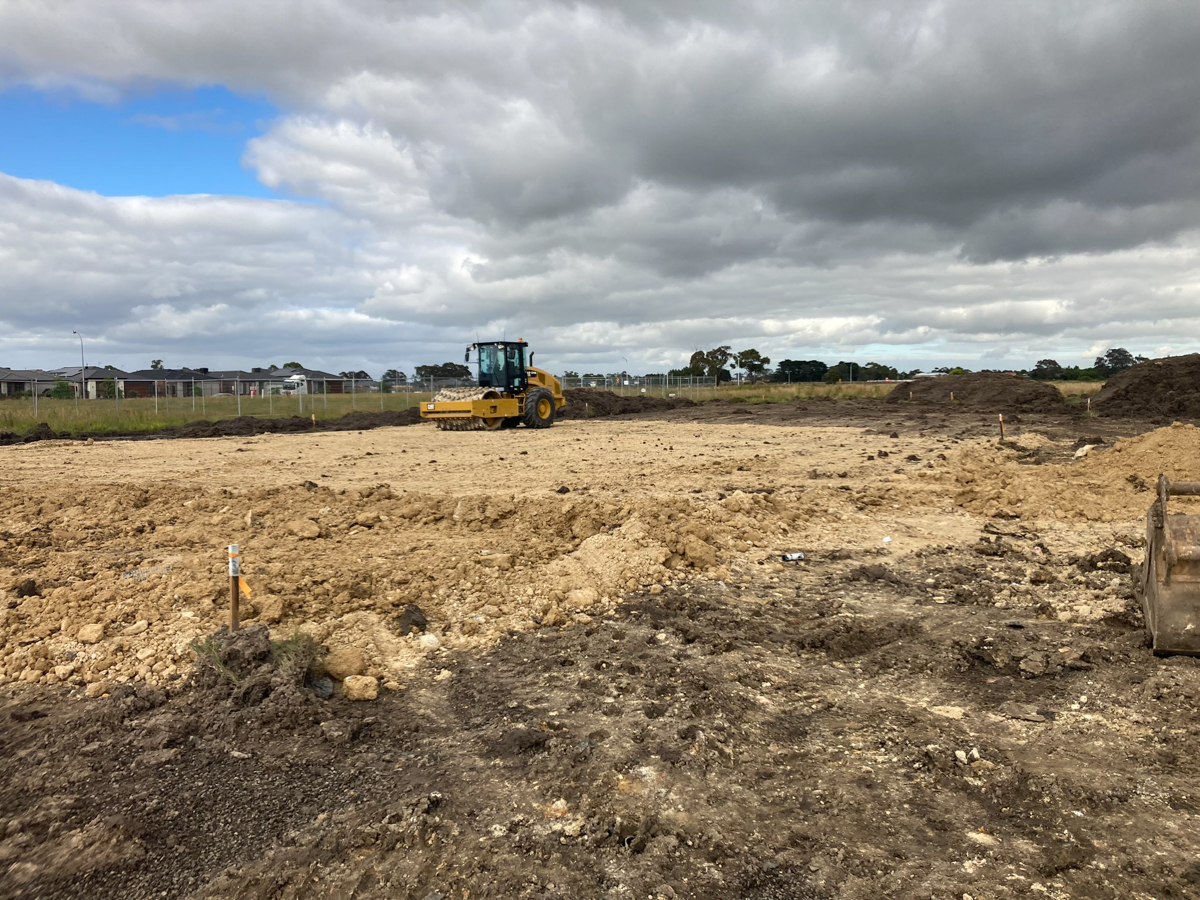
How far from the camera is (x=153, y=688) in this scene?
4.90 meters

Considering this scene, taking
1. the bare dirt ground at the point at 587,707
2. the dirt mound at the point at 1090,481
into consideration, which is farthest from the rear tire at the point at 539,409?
the bare dirt ground at the point at 587,707

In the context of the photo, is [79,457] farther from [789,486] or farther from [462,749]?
[462,749]

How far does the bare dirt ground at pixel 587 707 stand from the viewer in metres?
3.24

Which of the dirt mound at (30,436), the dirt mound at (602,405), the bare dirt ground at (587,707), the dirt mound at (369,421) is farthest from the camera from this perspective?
the dirt mound at (602,405)

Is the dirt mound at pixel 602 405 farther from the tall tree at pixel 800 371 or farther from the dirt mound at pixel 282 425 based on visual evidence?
the tall tree at pixel 800 371

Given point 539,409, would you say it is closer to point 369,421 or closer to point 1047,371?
point 369,421

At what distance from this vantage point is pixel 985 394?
43.5m

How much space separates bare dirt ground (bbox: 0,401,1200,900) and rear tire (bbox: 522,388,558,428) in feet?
55.6

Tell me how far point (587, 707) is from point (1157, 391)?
38824mm

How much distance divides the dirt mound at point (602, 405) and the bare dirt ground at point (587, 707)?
2954 cm

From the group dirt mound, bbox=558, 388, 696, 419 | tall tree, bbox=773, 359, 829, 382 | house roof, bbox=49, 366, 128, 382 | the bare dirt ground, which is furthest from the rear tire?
house roof, bbox=49, 366, 128, 382

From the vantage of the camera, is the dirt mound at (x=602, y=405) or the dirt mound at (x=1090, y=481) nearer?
the dirt mound at (x=1090, y=481)

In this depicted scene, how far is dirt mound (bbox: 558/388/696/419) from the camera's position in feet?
130

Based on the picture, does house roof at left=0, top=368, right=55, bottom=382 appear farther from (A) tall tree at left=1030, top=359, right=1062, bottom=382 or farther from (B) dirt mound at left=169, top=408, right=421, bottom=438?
(A) tall tree at left=1030, top=359, right=1062, bottom=382
